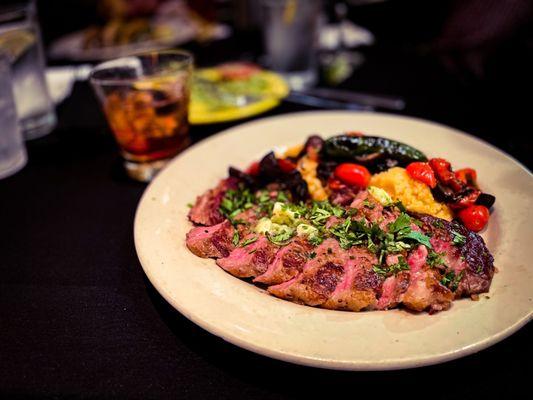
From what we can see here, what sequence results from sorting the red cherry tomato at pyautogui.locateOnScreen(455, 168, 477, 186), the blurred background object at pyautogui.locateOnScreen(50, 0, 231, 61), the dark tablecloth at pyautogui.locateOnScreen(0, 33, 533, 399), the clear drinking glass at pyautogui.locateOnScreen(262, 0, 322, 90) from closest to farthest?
1. the dark tablecloth at pyautogui.locateOnScreen(0, 33, 533, 399)
2. the red cherry tomato at pyautogui.locateOnScreen(455, 168, 477, 186)
3. the clear drinking glass at pyautogui.locateOnScreen(262, 0, 322, 90)
4. the blurred background object at pyautogui.locateOnScreen(50, 0, 231, 61)

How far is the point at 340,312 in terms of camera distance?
1.63 meters

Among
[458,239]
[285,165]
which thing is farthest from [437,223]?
[285,165]

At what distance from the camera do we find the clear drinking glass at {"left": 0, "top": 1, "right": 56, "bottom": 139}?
3.38m

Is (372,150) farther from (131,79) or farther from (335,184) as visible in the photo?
(131,79)

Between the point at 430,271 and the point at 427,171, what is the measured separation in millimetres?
681

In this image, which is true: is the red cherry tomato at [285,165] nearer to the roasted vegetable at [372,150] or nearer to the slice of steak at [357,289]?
the roasted vegetable at [372,150]

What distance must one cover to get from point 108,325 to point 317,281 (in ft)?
Answer: 2.74

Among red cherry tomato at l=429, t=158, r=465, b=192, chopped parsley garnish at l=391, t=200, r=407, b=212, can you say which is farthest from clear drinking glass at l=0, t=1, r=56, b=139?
red cherry tomato at l=429, t=158, r=465, b=192

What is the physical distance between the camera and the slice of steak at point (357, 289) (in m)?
1.63

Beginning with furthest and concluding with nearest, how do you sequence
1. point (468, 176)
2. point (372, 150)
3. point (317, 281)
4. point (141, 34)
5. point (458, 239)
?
point (141, 34)
point (372, 150)
point (468, 176)
point (458, 239)
point (317, 281)

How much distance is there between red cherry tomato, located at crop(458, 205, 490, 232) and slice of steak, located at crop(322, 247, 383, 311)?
63cm

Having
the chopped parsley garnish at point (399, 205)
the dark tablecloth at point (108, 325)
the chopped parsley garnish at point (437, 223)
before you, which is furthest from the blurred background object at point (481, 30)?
the chopped parsley garnish at point (437, 223)

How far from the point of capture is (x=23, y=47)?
3400 millimetres

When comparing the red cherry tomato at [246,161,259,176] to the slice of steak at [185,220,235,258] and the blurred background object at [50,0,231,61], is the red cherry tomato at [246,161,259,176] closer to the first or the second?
the slice of steak at [185,220,235,258]
